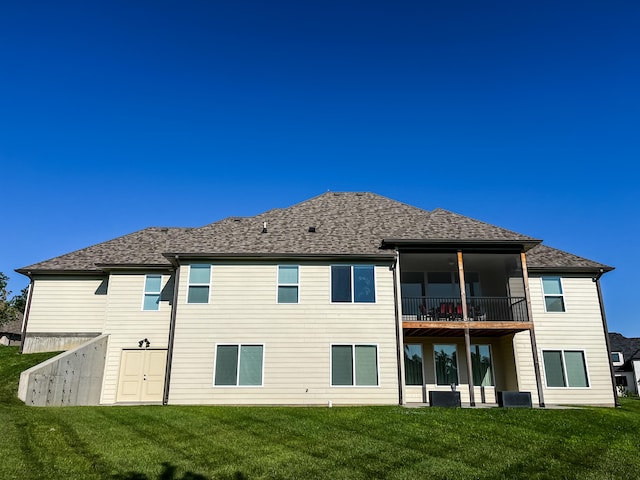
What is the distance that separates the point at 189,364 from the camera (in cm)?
1548

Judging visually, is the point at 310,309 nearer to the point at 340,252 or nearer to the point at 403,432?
the point at 340,252

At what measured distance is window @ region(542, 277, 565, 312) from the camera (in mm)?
17422

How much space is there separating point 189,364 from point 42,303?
751 cm

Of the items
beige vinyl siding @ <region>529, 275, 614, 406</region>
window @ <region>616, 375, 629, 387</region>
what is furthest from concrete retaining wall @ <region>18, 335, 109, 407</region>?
window @ <region>616, 375, 629, 387</region>

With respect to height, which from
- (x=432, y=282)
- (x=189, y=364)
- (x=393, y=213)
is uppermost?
(x=393, y=213)

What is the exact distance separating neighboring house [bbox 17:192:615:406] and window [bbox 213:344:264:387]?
0.12 feet

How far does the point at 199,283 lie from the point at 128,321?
3.09 meters

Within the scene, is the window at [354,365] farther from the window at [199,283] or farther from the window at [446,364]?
the window at [199,283]

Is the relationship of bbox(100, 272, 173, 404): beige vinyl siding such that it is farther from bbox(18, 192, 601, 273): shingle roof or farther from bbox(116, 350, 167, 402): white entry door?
bbox(18, 192, 601, 273): shingle roof

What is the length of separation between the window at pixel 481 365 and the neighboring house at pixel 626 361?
3494 centimetres

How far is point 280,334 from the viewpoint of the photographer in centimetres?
1573

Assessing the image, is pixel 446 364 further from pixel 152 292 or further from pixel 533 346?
pixel 152 292

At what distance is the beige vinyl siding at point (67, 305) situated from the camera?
18062mm

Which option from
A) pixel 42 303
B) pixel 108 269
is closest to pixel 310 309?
pixel 108 269
